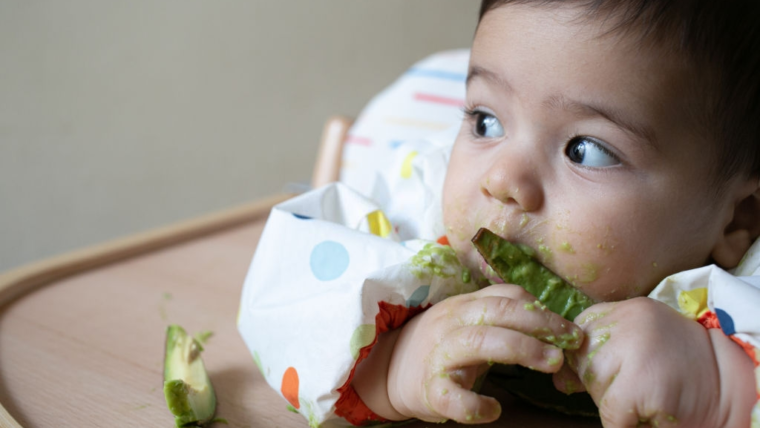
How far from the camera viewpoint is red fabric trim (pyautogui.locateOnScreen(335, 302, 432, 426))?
1.95 ft

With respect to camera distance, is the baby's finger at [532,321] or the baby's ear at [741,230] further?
the baby's ear at [741,230]

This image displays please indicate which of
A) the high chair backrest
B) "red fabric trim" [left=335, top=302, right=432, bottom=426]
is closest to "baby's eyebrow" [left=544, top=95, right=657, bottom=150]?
"red fabric trim" [left=335, top=302, right=432, bottom=426]

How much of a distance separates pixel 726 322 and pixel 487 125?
0.91 ft

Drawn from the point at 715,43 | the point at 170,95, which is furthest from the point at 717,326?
the point at 170,95

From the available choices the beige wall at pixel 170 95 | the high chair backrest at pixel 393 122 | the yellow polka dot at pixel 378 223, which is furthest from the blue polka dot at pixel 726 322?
the beige wall at pixel 170 95

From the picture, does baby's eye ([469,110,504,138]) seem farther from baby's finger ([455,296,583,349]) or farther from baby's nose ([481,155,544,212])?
baby's finger ([455,296,583,349])

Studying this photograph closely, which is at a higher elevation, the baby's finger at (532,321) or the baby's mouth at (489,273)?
the baby's finger at (532,321)

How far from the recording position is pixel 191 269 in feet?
3.21

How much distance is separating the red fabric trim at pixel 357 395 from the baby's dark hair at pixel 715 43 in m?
0.29

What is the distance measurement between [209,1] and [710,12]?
163 cm

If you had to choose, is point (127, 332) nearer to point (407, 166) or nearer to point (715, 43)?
point (407, 166)

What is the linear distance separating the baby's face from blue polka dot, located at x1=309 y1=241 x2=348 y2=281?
5.4 inches

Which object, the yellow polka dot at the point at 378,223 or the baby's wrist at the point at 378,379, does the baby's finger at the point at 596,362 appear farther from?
the yellow polka dot at the point at 378,223

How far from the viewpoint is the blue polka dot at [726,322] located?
1.66 ft
